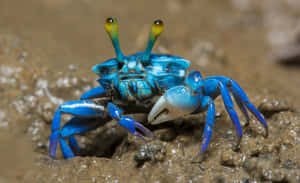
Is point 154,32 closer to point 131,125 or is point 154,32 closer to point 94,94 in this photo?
point 131,125

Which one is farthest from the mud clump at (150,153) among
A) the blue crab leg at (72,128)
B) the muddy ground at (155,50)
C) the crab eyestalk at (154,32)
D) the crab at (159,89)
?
the blue crab leg at (72,128)

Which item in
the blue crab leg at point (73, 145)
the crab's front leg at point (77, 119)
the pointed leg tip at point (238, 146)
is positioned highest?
the crab's front leg at point (77, 119)


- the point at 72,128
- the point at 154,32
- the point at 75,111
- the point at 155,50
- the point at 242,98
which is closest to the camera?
the point at 154,32

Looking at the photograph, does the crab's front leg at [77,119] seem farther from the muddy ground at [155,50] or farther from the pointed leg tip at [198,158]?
the pointed leg tip at [198,158]

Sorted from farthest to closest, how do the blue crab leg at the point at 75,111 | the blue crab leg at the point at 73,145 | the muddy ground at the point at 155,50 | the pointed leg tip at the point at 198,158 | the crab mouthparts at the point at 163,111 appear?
the blue crab leg at the point at 73,145
the blue crab leg at the point at 75,111
the crab mouthparts at the point at 163,111
the pointed leg tip at the point at 198,158
the muddy ground at the point at 155,50

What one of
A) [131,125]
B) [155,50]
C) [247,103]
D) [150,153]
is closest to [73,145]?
[131,125]

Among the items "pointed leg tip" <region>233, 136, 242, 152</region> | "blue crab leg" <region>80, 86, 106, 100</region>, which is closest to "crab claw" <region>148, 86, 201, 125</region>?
"pointed leg tip" <region>233, 136, 242, 152</region>

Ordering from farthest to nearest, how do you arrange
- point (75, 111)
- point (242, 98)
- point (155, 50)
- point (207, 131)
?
point (155, 50) → point (75, 111) → point (242, 98) → point (207, 131)

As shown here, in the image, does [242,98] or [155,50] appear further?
[155,50]
